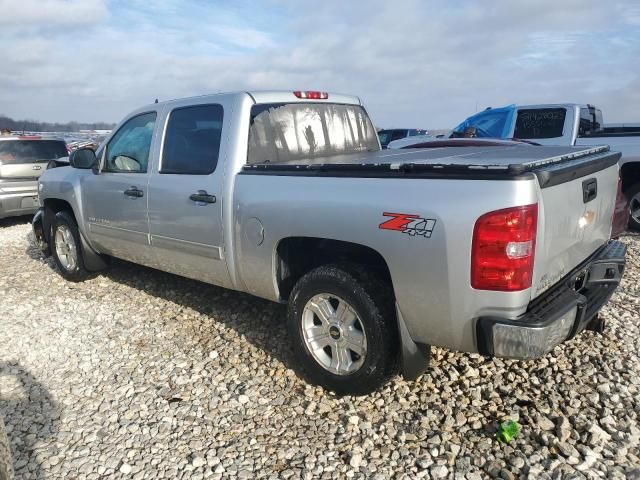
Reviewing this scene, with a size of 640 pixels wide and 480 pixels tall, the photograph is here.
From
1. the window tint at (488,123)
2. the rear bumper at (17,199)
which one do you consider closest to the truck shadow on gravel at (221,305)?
the rear bumper at (17,199)

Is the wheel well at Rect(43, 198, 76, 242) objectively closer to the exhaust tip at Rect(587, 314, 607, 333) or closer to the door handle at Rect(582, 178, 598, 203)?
the door handle at Rect(582, 178, 598, 203)

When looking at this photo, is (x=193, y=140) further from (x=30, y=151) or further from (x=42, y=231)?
(x=30, y=151)

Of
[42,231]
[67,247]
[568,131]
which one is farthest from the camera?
[568,131]

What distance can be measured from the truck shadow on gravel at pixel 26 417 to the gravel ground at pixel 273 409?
1 centimetres

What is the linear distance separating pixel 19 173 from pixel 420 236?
8.92m

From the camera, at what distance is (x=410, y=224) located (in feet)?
8.59

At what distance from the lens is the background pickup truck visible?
2482 mm

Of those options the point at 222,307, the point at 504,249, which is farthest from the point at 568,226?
the point at 222,307

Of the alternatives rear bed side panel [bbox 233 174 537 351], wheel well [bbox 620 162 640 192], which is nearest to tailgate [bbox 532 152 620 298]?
rear bed side panel [bbox 233 174 537 351]

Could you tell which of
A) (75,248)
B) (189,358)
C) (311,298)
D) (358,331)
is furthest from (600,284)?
(75,248)

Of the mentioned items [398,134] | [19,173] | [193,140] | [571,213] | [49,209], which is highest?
[193,140]

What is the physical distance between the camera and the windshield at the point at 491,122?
9.34 meters

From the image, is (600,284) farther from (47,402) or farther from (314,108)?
(47,402)

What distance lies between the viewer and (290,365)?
3703 millimetres
